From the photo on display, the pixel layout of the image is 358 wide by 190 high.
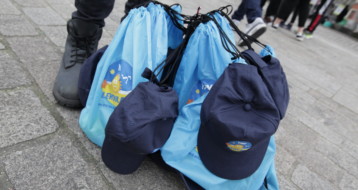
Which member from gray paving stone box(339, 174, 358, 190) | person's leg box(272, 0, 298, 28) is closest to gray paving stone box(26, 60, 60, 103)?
gray paving stone box(339, 174, 358, 190)

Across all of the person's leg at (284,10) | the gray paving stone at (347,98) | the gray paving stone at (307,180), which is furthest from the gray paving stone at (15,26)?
the person's leg at (284,10)

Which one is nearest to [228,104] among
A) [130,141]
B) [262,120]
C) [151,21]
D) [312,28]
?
[262,120]

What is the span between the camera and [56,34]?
1847mm

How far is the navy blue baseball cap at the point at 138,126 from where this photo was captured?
2.57 ft

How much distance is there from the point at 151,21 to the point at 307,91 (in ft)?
6.31

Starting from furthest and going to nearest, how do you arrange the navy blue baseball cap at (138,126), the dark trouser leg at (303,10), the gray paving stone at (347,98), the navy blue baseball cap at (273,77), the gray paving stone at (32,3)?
the dark trouser leg at (303,10)
the gray paving stone at (347,98)
the gray paving stone at (32,3)
the navy blue baseball cap at (273,77)
the navy blue baseball cap at (138,126)

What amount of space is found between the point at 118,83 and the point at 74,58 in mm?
451

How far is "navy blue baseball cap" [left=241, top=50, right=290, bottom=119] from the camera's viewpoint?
908 mm

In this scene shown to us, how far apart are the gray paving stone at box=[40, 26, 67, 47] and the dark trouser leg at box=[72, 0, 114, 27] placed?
0.58m

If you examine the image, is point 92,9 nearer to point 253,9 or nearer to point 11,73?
point 11,73

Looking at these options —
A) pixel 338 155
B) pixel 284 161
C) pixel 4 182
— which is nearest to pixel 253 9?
pixel 338 155

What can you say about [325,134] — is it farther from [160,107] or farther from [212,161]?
[160,107]

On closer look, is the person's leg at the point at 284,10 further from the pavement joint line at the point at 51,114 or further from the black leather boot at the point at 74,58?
the pavement joint line at the point at 51,114

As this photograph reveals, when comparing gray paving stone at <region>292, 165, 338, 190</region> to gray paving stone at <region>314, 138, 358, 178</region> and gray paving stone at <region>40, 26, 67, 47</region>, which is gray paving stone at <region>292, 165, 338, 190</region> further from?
gray paving stone at <region>40, 26, 67, 47</region>
